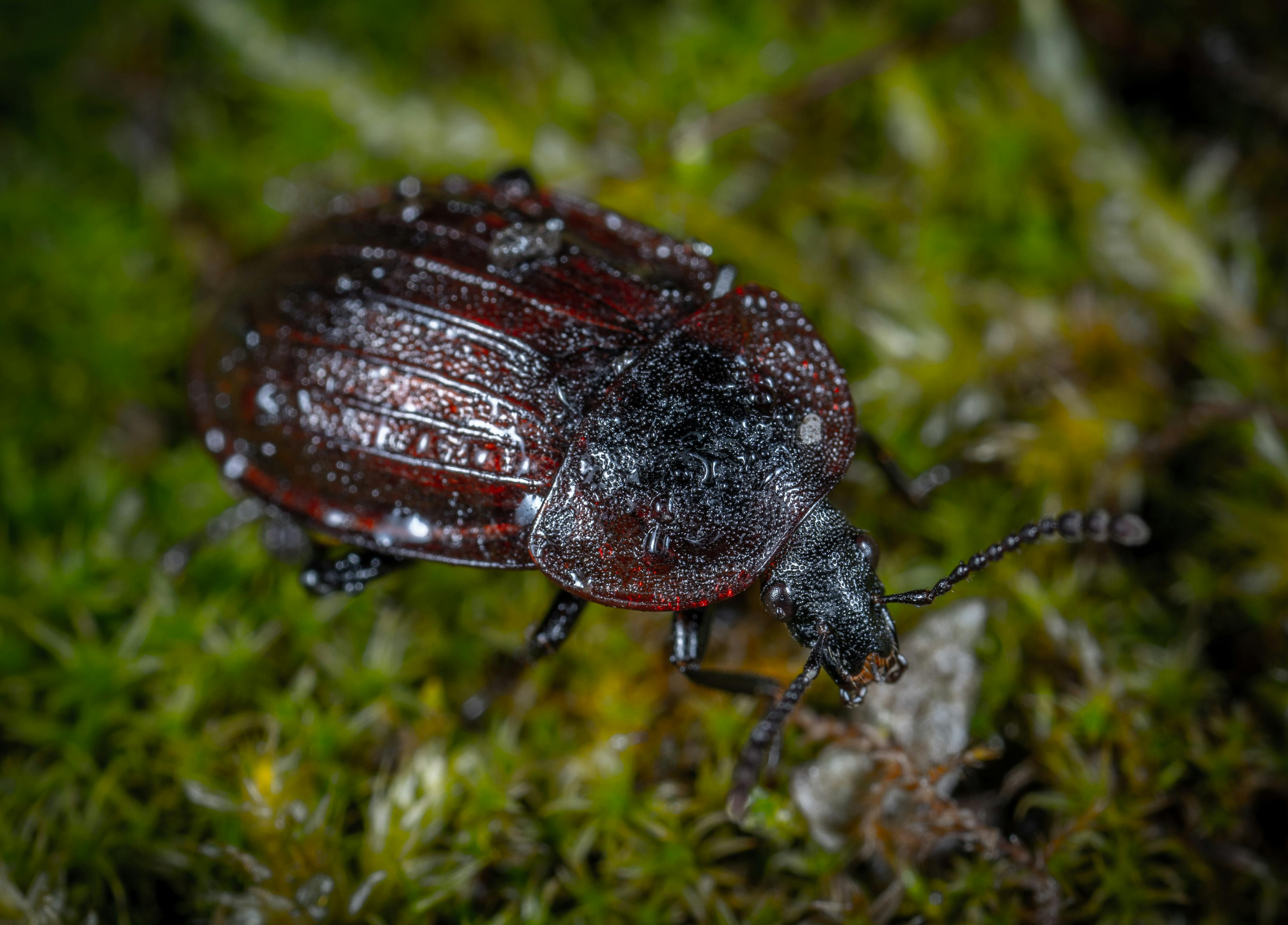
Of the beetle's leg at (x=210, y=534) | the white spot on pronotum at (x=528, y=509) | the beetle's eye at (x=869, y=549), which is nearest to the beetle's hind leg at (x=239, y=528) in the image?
the beetle's leg at (x=210, y=534)

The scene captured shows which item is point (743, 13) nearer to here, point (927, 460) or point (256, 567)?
point (927, 460)

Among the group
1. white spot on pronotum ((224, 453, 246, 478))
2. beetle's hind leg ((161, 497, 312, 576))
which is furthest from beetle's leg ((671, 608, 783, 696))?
white spot on pronotum ((224, 453, 246, 478))

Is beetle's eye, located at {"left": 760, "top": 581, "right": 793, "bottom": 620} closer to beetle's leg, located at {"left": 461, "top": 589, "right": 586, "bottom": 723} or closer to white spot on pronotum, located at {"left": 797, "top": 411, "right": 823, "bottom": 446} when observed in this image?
white spot on pronotum, located at {"left": 797, "top": 411, "right": 823, "bottom": 446}

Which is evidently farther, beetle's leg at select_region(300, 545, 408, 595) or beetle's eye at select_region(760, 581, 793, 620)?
beetle's leg at select_region(300, 545, 408, 595)

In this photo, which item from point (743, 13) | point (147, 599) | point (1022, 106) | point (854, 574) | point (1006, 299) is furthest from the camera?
point (743, 13)

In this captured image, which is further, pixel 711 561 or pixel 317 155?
pixel 317 155

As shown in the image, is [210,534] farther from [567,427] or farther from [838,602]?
[838,602]

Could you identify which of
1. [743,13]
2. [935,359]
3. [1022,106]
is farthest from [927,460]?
[743,13]
